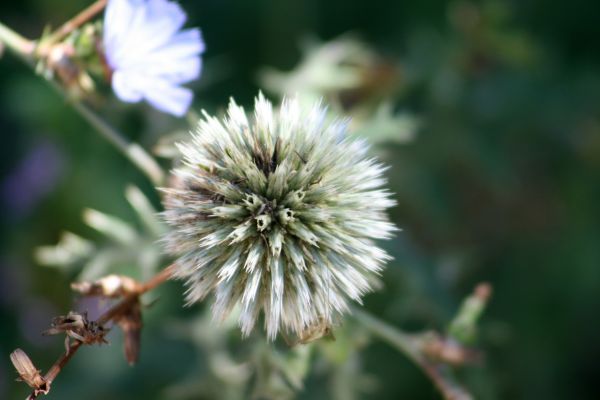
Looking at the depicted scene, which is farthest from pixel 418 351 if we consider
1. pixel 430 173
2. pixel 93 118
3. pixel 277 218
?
pixel 430 173

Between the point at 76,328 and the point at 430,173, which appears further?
the point at 430,173

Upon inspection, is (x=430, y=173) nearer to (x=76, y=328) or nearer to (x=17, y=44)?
(x=17, y=44)

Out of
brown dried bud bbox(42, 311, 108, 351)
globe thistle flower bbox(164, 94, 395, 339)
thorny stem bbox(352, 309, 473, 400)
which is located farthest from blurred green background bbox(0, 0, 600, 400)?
brown dried bud bbox(42, 311, 108, 351)

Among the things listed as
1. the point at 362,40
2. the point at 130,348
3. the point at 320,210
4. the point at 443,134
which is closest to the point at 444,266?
the point at 443,134

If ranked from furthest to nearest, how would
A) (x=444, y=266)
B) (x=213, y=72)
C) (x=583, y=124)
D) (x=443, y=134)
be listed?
(x=213, y=72), (x=583, y=124), (x=443, y=134), (x=444, y=266)

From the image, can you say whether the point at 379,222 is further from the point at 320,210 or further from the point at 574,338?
the point at 574,338
